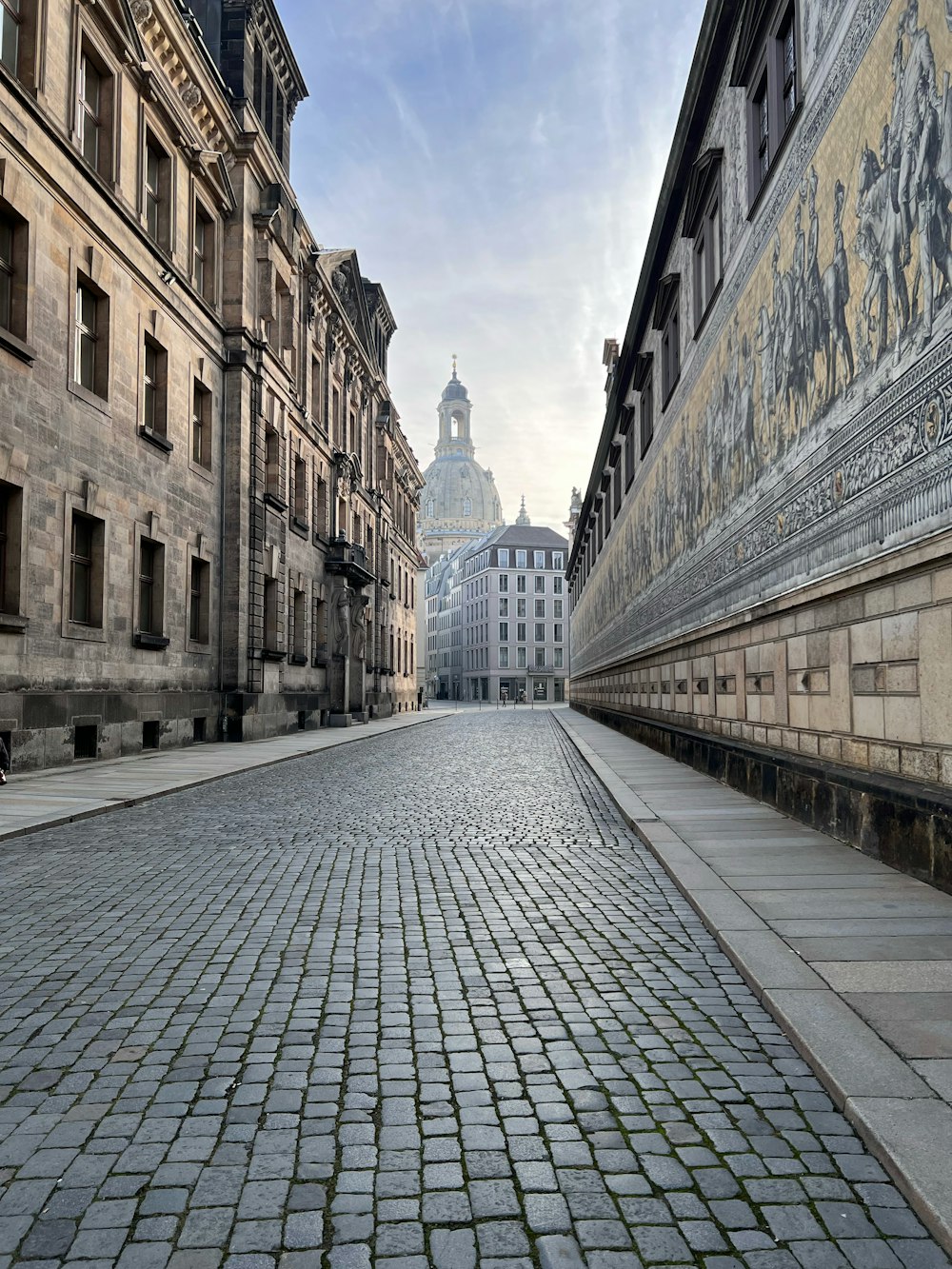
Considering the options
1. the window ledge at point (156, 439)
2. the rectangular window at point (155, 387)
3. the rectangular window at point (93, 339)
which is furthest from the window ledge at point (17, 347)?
the rectangular window at point (155, 387)

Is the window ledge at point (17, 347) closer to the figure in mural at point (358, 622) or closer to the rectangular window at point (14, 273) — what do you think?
the rectangular window at point (14, 273)

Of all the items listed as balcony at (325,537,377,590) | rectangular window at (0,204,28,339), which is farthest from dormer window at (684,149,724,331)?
balcony at (325,537,377,590)

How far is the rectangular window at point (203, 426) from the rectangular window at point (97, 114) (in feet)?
19.1

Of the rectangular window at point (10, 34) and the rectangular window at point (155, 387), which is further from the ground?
the rectangular window at point (10, 34)

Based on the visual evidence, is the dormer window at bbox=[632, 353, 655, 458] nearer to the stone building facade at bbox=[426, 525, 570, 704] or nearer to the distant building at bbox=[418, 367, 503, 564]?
the stone building facade at bbox=[426, 525, 570, 704]

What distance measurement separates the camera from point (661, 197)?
18.8 meters

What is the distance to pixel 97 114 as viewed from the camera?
18.5 metres

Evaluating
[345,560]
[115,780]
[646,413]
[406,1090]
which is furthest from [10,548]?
[345,560]

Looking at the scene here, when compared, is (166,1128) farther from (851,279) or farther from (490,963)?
(851,279)

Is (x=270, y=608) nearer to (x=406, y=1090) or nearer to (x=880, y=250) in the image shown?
(x=880, y=250)

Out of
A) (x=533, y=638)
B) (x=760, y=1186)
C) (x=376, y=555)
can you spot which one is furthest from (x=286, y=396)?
(x=533, y=638)

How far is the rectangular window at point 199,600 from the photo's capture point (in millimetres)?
23141

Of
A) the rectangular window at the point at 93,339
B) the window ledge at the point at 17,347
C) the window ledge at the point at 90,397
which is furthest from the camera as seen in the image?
the rectangular window at the point at 93,339

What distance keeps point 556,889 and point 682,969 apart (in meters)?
1.99
